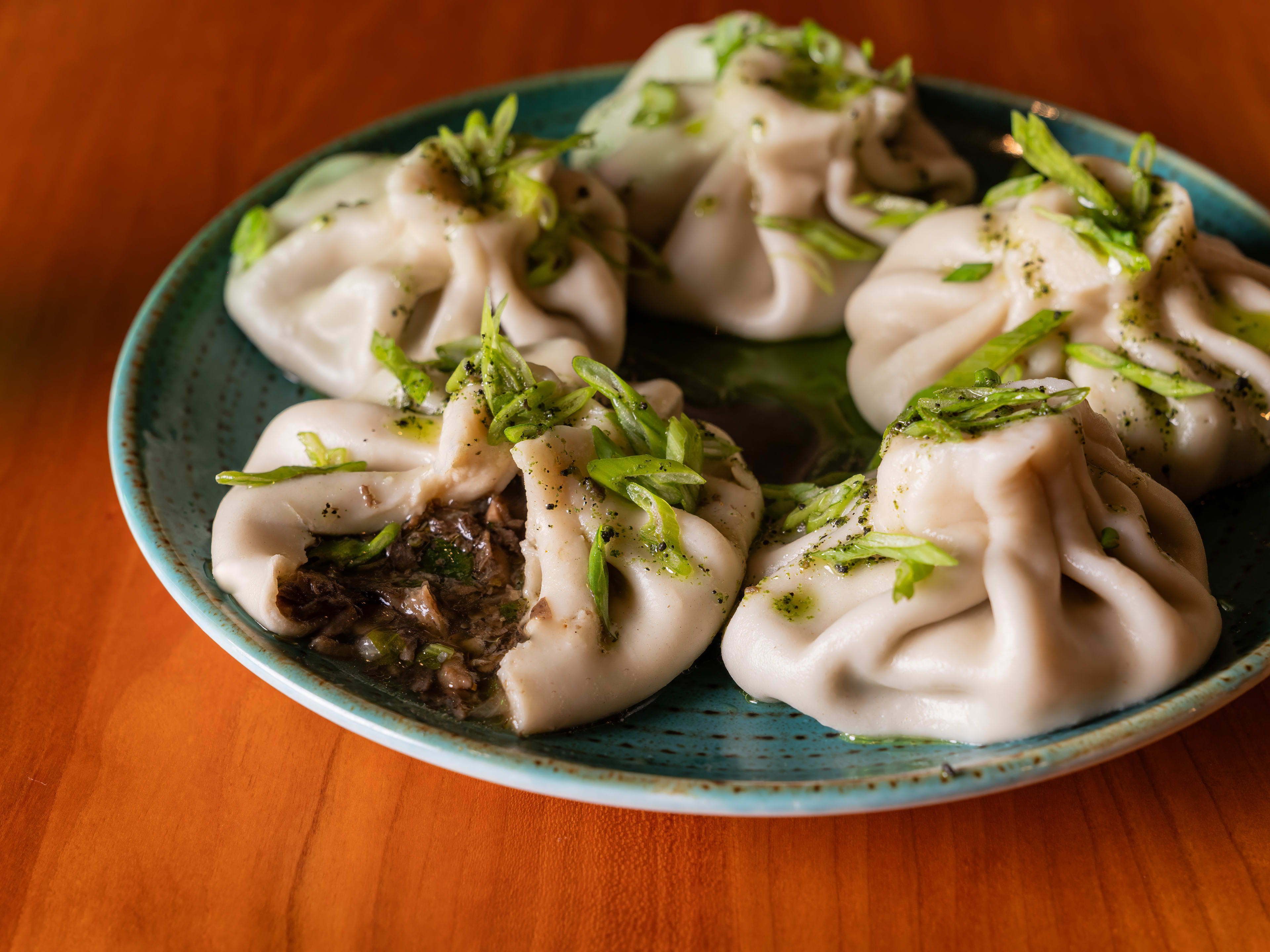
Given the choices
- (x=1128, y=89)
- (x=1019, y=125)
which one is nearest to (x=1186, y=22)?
(x=1128, y=89)

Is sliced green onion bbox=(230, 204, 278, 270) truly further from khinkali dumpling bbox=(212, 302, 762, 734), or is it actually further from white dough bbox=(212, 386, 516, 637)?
white dough bbox=(212, 386, 516, 637)

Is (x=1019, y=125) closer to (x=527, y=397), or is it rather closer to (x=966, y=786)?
(x=527, y=397)

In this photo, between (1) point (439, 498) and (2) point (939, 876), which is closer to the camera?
(2) point (939, 876)

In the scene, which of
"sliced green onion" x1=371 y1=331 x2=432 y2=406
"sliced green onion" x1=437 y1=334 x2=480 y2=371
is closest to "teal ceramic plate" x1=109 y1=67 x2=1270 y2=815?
"sliced green onion" x1=371 y1=331 x2=432 y2=406

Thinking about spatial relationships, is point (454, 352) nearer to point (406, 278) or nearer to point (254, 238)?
point (406, 278)

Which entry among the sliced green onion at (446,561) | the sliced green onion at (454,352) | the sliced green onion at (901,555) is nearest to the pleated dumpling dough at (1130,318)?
the sliced green onion at (901,555)

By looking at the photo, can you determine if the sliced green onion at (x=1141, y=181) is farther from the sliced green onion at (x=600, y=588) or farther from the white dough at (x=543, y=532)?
the sliced green onion at (x=600, y=588)

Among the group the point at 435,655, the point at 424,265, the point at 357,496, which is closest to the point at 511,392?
the point at 357,496
